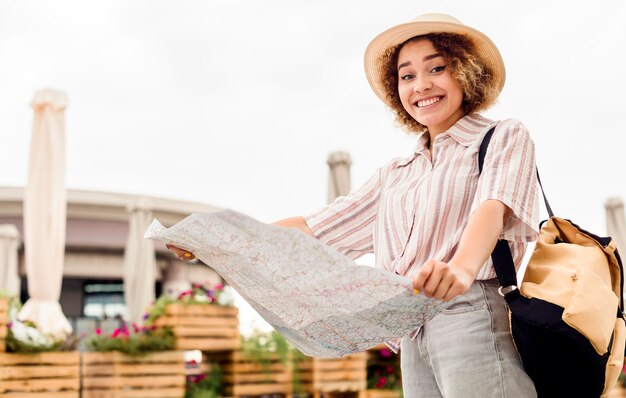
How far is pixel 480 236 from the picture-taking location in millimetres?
1405

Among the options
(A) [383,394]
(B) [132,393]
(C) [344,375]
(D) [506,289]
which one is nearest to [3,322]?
(B) [132,393]

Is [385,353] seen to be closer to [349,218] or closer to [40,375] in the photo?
[40,375]

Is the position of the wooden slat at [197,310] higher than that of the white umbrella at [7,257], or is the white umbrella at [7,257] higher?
the white umbrella at [7,257]

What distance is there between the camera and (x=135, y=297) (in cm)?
938

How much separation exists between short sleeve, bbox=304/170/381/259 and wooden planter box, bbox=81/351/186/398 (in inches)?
181

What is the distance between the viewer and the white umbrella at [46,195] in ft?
24.0

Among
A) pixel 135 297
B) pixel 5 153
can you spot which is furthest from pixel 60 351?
pixel 5 153

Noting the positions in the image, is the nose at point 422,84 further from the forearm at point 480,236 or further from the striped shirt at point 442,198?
the forearm at point 480,236

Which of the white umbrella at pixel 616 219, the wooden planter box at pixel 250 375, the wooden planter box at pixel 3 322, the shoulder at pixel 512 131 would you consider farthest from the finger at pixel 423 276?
the white umbrella at pixel 616 219

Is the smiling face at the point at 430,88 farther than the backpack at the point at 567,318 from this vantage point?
Yes

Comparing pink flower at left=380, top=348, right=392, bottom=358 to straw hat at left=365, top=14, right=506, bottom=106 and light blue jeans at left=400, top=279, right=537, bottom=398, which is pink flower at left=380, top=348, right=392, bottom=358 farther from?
light blue jeans at left=400, top=279, right=537, bottom=398

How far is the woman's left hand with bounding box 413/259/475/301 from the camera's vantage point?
1271 mm

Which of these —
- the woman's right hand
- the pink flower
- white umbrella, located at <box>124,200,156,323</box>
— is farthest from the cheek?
white umbrella, located at <box>124,200,156,323</box>

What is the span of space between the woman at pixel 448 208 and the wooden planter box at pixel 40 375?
4451mm
